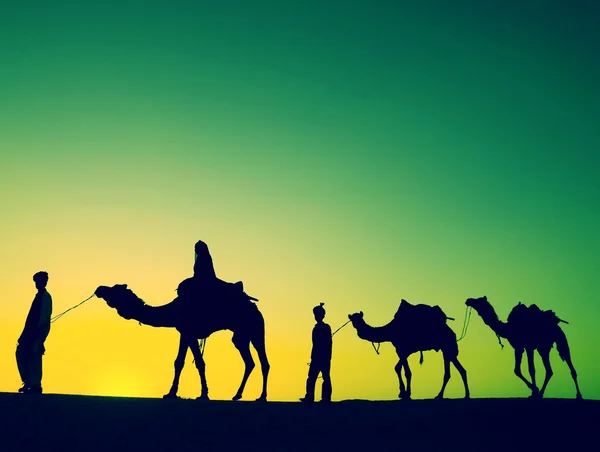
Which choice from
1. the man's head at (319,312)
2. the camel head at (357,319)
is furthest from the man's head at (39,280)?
the camel head at (357,319)

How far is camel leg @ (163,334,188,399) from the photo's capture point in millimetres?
14214

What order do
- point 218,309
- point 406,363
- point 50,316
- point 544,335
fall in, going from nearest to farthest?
point 50,316
point 218,309
point 406,363
point 544,335

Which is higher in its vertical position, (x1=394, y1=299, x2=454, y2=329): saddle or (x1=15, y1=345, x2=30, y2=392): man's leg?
(x1=394, y1=299, x2=454, y2=329): saddle

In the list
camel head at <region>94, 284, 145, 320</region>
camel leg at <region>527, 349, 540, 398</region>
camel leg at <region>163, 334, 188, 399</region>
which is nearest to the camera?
camel leg at <region>163, 334, 188, 399</region>

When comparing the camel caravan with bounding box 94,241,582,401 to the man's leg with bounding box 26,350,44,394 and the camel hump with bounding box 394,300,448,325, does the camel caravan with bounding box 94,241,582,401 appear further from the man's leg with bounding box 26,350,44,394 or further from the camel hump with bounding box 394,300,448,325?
the man's leg with bounding box 26,350,44,394

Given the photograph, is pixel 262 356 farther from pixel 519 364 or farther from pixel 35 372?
pixel 519 364

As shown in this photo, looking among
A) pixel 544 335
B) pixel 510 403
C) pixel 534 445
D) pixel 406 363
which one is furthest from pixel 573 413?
pixel 544 335

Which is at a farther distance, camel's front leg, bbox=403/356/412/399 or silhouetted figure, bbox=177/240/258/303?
camel's front leg, bbox=403/356/412/399

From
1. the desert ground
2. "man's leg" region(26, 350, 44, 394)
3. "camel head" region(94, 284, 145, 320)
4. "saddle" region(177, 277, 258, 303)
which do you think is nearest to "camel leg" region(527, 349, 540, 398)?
the desert ground

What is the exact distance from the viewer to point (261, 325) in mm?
17469

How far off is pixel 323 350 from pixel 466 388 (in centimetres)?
659

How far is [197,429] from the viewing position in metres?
10.5

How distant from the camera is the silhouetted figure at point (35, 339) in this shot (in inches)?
564

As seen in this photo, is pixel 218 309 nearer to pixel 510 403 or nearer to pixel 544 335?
pixel 510 403
